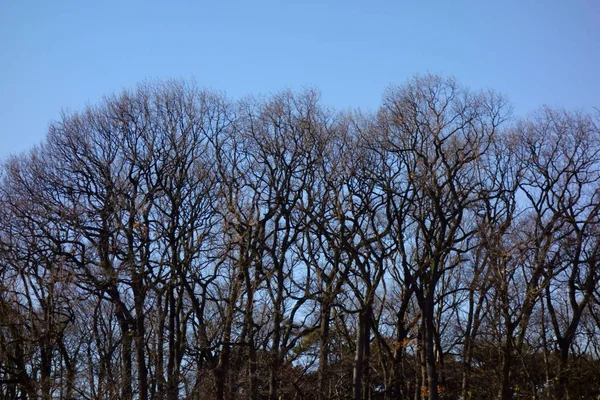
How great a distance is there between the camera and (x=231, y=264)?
28.2m

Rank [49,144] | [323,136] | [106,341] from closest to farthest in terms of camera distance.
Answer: [49,144] → [323,136] → [106,341]

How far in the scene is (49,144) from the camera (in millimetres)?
25484

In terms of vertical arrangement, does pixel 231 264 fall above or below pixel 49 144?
below

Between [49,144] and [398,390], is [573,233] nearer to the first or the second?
[398,390]

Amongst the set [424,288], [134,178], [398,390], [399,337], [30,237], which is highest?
[134,178]

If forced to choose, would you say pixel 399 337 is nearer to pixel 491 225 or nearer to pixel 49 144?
pixel 491 225

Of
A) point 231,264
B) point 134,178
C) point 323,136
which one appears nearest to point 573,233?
point 323,136

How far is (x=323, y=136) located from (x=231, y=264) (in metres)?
6.01

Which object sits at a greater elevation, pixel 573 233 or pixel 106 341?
pixel 573 233

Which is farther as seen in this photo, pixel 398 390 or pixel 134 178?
pixel 398 390

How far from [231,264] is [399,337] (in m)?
7.06

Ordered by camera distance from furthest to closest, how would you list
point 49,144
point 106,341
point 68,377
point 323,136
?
point 106,341 → point 323,136 → point 49,144 → point 68,377

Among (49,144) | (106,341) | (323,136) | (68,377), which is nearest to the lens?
(68,377)

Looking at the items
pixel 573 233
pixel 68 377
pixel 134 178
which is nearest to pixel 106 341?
pixel 68 377
